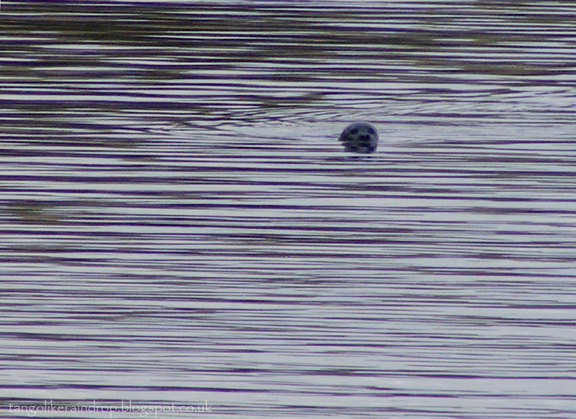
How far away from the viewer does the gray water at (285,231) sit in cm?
848

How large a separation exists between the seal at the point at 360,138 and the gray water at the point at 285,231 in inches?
6.4

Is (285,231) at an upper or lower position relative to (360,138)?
lower

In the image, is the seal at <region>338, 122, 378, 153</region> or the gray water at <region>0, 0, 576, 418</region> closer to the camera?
the gray water at <region>0, 0, 576, 418</region>

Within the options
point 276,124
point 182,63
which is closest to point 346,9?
point 182,63

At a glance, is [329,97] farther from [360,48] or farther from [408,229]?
[408,229]

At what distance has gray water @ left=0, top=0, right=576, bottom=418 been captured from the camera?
8484mm

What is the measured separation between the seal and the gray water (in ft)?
0.54

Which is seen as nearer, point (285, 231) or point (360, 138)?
point (285, 231)

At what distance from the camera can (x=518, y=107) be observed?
1634cm

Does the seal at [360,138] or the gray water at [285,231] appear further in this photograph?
the seal at [360,138]

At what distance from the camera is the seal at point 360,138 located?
556 inches

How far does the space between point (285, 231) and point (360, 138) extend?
3.10 meters

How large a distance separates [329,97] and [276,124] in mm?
1530

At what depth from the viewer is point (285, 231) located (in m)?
11.2
